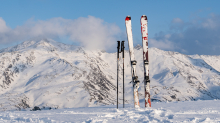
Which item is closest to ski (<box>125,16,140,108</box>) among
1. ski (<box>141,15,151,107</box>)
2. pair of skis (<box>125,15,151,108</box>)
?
pair of skis (<box>125,15,151,108</box>)

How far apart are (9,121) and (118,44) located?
1185 centimetres

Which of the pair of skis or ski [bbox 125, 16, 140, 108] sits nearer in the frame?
the pair of skis

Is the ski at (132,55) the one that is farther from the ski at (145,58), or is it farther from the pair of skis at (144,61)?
the ski at (145,58)

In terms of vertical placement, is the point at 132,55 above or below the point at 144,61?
above

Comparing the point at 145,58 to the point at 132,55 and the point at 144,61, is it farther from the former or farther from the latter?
the point at 132,55

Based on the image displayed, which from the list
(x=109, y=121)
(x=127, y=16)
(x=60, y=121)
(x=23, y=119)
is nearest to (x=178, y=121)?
(x=109, y=121)

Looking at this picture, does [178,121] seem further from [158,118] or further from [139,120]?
[139,120]

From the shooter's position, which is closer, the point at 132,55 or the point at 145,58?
the point at 145,58

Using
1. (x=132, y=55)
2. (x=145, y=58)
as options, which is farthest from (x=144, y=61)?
(x=132, y=55)

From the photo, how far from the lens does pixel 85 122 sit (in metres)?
12.4

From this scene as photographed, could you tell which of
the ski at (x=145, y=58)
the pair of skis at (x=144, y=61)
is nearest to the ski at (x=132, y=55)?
the pair of skis at (x=144, y=61)

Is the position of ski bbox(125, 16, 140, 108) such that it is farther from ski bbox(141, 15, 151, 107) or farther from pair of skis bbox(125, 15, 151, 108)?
ski bbox(141, 15, 151, 107)

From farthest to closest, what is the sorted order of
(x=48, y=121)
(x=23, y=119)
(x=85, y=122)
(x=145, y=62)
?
(x=145, y=62)
(x=23, y=119)
(x=48, y=121)
(x=85, y=122)

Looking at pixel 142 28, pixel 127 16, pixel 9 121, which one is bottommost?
pixel 9 121
